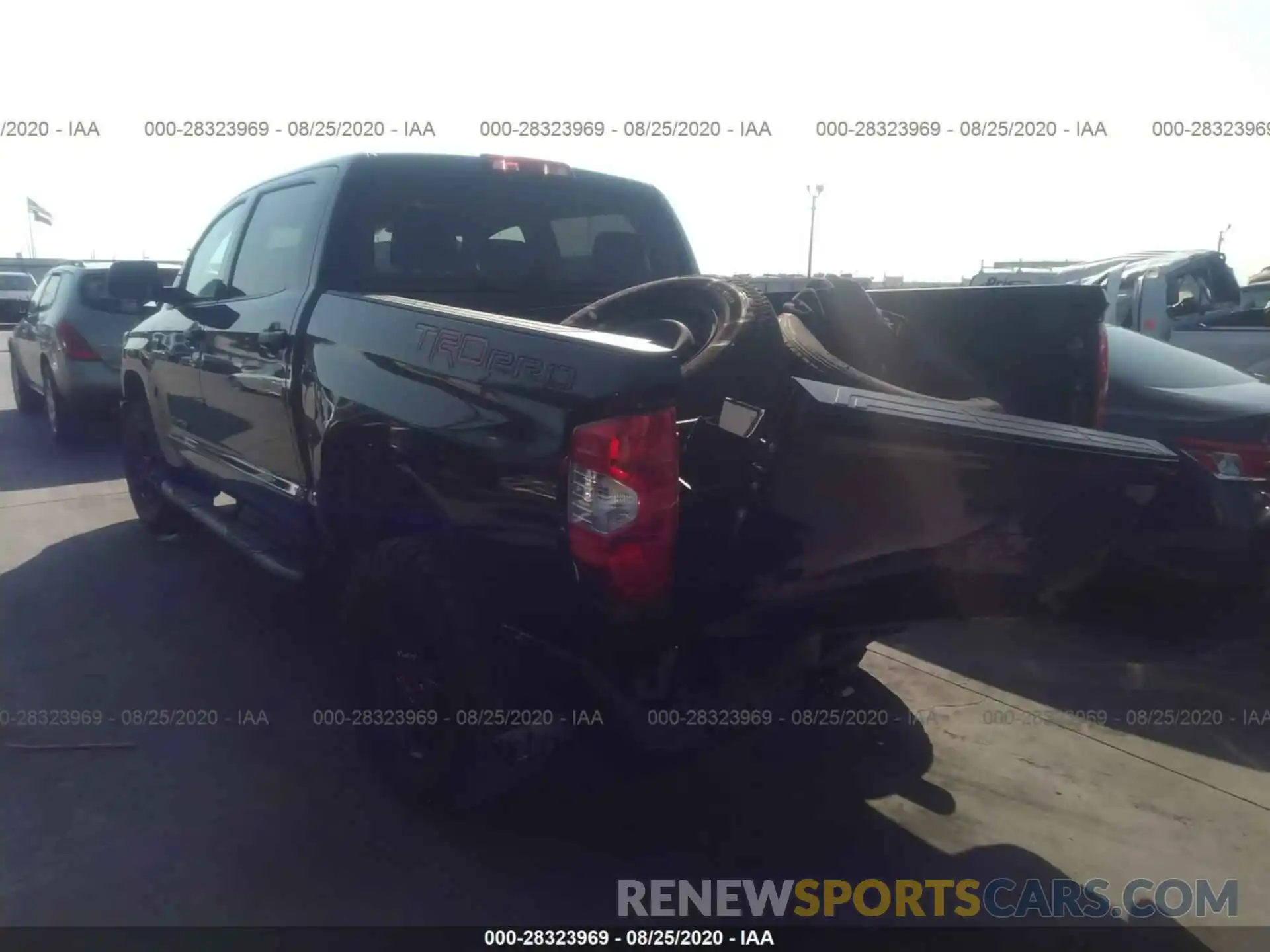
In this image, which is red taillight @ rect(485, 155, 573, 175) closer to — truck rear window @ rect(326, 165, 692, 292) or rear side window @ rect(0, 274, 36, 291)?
truck rear window @ rect(326, 165, 692, 292)

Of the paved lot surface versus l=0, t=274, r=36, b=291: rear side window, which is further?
l=0, t=274, r=36, b=291: rear side window

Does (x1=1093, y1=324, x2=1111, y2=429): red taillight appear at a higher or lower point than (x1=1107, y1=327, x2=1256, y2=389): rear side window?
higher

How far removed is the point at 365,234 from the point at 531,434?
1.84 meters

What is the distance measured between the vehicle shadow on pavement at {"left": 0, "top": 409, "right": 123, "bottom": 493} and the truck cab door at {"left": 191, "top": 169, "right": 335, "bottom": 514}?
419 cm

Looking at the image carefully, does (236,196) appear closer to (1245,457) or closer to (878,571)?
(878,571)

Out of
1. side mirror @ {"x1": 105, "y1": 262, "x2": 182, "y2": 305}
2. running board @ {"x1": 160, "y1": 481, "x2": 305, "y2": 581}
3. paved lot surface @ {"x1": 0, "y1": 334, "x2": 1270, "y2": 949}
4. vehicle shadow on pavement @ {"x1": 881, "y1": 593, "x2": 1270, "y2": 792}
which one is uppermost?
side mirror @ {"x1": 105, "y1": 262, "x2": 182, "y2": 305}

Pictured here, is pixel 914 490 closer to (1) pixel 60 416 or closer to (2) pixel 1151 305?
(2) pixel 1151 305

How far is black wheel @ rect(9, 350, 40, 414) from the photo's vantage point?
12141mm

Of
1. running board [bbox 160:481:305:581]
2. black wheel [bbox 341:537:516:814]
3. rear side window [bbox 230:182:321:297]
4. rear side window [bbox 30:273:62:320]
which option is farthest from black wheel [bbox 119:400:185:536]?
rear side window [bbox 30:273:62:320]

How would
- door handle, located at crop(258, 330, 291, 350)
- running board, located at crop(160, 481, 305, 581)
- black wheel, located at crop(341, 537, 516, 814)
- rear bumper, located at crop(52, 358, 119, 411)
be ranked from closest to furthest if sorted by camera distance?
black wheel, located at crop(341, 537, 516, 814)
door handle, located at crop(258, 330, 291, 350)
running board, located at crop(160, 481, 305, 581)
rear bumper, located at crop(52, 358, 119, 411)

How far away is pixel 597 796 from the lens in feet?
11.5

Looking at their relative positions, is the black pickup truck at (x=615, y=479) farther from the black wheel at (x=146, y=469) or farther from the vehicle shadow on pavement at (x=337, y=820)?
the black wheel at (x=146, y=469)

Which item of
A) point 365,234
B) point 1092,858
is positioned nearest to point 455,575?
point 365,234

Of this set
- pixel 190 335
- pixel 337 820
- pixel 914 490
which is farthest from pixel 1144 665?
pixel 190 335
